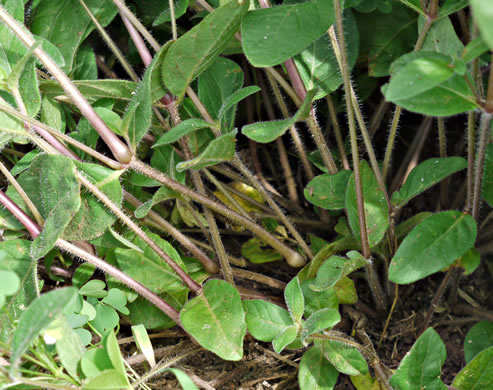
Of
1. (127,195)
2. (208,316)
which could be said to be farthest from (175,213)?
(208,316)

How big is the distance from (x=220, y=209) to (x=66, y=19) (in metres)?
0.55

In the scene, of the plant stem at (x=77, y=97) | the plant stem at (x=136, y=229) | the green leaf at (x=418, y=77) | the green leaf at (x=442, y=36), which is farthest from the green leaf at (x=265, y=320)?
the green leaf at (x=442, y=36)

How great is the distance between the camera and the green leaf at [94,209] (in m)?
0.99

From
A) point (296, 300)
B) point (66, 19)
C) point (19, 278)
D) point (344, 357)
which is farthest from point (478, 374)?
point (66, 19)

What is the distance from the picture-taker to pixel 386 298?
4.19 ft

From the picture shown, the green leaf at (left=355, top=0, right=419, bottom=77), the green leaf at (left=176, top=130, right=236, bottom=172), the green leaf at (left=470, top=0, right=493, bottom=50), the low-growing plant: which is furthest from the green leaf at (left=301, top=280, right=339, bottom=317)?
the green leaf at (left=470, top=0, right=493, bottom=50)

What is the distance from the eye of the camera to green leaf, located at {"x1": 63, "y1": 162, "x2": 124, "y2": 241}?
994 millimetres

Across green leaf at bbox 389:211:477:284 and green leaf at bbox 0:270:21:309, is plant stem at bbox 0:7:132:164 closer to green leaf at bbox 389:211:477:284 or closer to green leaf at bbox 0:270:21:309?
green leaf at bbox 0:270:21:309

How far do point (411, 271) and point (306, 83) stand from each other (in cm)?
44

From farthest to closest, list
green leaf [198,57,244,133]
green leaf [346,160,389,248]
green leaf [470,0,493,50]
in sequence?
1. green leaf [198,57,244,133]
2. green leaf [346,160,389,248]
3. green leaf [470,0,493,50]

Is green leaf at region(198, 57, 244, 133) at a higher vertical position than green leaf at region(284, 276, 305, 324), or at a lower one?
higher

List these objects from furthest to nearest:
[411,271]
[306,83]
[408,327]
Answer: [408,327], [306,83], [411,271]

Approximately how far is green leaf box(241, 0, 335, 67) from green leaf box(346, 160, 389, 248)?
29cm

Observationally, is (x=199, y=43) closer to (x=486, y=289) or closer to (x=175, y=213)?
(x=175, y=213)
